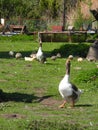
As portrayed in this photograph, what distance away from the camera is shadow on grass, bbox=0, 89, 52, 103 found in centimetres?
1140

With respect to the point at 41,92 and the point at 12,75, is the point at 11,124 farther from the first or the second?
the point at 12,75

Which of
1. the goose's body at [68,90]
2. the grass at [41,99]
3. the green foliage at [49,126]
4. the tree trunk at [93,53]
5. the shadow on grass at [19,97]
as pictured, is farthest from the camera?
the tree trunk at [93,53]

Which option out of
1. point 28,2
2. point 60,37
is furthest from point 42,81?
point 28,2

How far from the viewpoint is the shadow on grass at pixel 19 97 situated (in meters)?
11.4

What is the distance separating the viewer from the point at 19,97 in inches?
468

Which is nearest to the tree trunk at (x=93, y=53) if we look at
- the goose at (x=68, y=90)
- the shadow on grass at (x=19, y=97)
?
the shadow on grass at (x=19, y=97)

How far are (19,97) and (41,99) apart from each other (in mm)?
472

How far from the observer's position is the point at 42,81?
579 inches

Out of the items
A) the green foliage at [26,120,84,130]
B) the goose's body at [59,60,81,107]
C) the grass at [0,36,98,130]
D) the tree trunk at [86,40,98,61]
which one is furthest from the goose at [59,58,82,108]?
the tree trunk at [86,40,98,61]

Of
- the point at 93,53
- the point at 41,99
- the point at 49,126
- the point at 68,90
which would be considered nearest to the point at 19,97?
the point at 41,99

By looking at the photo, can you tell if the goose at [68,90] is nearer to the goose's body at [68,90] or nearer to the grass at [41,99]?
the goose's body at [68,90]

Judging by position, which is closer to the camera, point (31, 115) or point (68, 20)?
point (31, 115)

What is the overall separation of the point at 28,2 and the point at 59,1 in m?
5.15

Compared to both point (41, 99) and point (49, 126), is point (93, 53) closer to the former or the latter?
point (41, 99)
